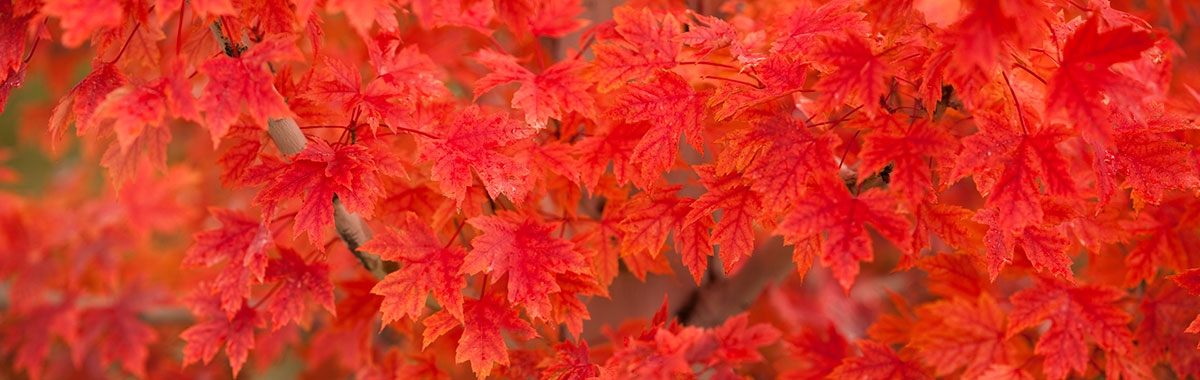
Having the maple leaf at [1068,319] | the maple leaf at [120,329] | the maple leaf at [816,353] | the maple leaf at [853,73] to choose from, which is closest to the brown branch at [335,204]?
the maple leaf at [853,73]

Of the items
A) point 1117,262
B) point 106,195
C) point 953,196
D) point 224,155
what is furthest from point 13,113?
point 1117,262

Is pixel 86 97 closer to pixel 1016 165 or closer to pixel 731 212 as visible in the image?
pixel 731 212

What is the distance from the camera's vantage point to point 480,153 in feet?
4.04

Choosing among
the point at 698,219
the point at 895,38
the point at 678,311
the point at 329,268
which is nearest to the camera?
the point at 895,38

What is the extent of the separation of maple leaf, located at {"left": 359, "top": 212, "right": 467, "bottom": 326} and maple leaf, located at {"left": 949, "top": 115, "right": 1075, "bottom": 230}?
868mm

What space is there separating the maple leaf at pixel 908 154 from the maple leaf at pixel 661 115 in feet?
0.96

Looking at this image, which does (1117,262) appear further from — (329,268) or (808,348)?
(329,268)

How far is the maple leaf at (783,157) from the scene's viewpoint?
1.07 meters

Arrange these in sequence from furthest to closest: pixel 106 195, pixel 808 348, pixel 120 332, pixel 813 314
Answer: pixel 813 314 < pixel 106 195 < pixel 120 332 < pixel 808 348

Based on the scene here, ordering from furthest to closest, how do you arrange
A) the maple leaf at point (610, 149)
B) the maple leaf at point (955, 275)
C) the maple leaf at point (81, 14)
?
the maple leaf at point (955, 275) < the maple leaf at point (610, 149) < the maple leaf at point (81, 14)

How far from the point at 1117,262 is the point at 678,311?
109 centimetres

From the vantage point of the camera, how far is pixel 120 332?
2.55 m

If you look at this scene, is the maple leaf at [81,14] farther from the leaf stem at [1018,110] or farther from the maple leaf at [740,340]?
the leaf stem at [1018,110]

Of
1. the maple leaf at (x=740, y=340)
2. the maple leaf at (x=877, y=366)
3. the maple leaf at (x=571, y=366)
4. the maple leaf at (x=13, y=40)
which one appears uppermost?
the maple leaf at (x=13, y=40)
